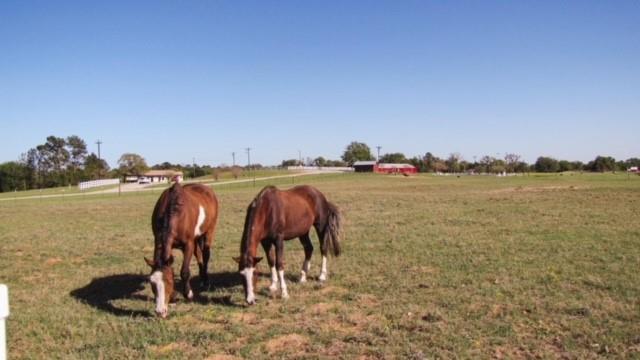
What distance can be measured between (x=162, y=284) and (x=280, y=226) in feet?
7.45

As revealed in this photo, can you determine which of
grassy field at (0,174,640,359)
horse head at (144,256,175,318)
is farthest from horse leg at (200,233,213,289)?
horse head at (144,256,175,318)

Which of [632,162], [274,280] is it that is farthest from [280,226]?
[632,162]

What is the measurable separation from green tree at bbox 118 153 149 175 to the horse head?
135490mm

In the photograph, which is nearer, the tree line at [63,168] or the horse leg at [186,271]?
the horse leg at [186,271]

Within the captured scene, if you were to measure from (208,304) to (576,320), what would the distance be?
5.55 m

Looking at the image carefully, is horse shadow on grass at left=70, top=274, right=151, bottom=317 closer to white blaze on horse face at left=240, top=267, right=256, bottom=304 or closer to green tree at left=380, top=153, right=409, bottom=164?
white blaze on horse face at left=240, top=267, right=256, bottom=304

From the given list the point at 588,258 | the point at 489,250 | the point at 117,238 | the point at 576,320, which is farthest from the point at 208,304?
the point at 117,238

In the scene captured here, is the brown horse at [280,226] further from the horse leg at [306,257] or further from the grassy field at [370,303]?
the grassy field at [370,303]

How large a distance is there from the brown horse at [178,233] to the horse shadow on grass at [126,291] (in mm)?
411

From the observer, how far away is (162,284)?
→ 23.9 feet

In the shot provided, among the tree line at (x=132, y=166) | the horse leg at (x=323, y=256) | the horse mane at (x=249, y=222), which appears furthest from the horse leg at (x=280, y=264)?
the tree line at (x=132, y=166)

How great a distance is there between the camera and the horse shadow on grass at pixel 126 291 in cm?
812

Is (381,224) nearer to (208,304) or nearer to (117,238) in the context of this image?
(117,238)

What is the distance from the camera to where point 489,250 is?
12.6m
